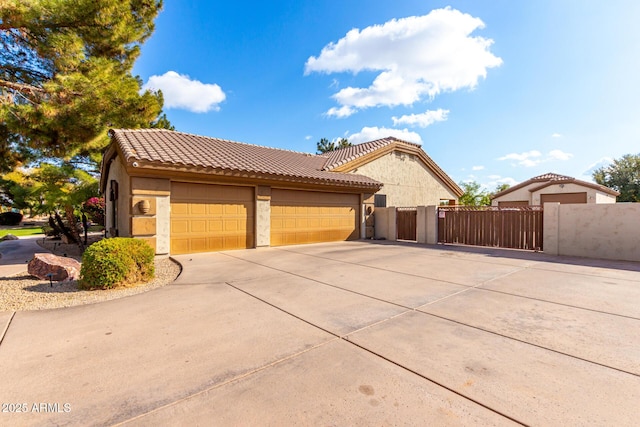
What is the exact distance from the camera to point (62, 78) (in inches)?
344

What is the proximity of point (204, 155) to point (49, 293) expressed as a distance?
6.49 meters

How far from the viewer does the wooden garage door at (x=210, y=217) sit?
9.59 meters

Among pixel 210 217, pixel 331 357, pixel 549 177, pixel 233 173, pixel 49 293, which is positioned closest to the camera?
pixel 331 357

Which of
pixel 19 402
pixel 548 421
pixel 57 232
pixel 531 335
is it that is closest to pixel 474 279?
pixel 531 335

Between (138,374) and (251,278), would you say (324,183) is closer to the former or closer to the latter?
(251,278)

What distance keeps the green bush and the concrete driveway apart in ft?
2.81

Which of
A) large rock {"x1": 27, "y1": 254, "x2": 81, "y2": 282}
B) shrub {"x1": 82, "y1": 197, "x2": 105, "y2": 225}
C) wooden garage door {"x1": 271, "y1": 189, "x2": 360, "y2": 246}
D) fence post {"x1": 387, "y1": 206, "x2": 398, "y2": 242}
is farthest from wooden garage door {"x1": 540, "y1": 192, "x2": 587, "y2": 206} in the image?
shrub {"x1": 82, "y1": 197, "x2": 105, "y2": 225}

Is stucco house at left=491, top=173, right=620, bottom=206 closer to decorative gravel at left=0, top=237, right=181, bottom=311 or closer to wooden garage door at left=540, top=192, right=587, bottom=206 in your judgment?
Answer: wooden garage door at left=540, top=192, right=587, bottom=206

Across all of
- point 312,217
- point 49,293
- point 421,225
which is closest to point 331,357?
point 49,293

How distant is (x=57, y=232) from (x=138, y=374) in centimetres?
1783

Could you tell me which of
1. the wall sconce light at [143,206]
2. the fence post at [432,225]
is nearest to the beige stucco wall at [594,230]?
the fence post at [432,225]

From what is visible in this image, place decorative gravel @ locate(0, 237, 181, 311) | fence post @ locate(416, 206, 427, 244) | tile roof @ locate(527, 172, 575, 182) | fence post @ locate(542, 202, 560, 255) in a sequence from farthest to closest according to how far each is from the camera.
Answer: tile roof @ locate(527, 172, 575, 182)
fence post @ locate(416, 206, 427, 244)
fence post @ locate(542, 202, 560, 255)
decorative gravel @ locate(0, 237, 181, 311)

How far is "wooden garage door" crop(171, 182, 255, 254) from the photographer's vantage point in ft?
31.4

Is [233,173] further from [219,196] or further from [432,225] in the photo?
[432,225]
